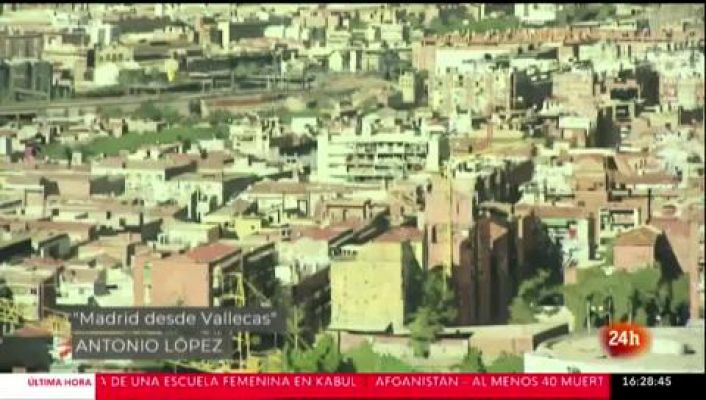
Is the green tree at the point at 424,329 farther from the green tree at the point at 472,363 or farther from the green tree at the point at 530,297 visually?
the green tree at the point at 530,297

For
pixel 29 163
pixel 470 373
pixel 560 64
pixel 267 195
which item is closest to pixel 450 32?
pixel 560 64

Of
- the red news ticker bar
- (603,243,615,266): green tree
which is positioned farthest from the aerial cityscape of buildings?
the red news ticker bar

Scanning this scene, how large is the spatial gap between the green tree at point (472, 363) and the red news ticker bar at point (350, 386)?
0.04m

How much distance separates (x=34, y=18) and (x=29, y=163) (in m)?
0.50

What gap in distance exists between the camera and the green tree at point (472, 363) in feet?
16.1

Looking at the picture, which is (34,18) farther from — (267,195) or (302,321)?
(302,321)
